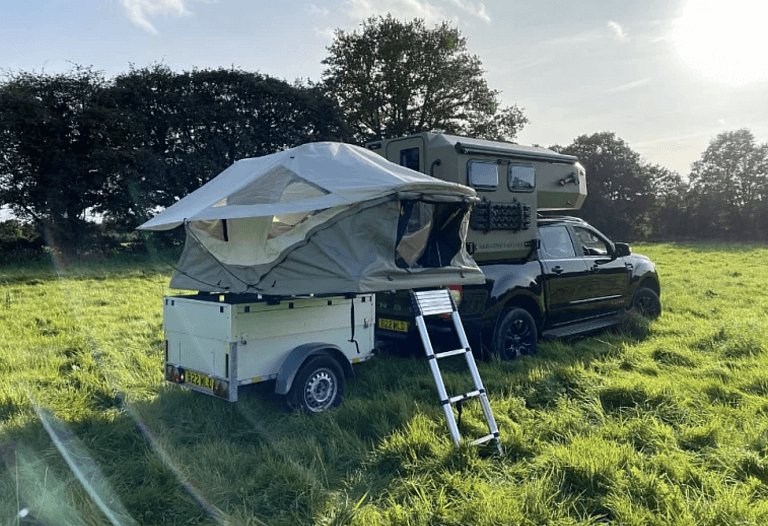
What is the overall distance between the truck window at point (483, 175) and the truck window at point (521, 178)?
29cm

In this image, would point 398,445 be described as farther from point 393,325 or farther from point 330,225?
point 393,325

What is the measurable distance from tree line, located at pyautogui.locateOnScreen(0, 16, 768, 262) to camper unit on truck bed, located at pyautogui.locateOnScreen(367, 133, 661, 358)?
51.8 feet

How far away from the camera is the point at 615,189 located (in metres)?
41.1

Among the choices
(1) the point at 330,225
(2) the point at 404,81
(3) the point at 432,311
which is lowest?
(3) the point at 432,311

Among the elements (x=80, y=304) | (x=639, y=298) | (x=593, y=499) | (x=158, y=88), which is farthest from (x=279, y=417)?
(x=158, y=88)

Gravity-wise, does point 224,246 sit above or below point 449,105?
below

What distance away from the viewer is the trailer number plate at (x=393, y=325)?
586 centimetres

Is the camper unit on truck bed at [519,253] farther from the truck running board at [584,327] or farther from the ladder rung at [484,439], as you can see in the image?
the ladder rung at [484,439]

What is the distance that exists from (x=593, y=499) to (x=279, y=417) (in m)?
2.51

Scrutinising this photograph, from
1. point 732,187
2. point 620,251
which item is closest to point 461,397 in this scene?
point 620,251

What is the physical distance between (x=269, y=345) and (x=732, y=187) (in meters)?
47.0

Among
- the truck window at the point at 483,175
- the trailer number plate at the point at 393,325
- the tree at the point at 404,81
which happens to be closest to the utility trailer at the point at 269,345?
the trailer number plate at the point at 393,325

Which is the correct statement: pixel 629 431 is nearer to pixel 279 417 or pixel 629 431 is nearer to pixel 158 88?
pixel 279 417

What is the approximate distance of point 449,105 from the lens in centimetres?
2967
